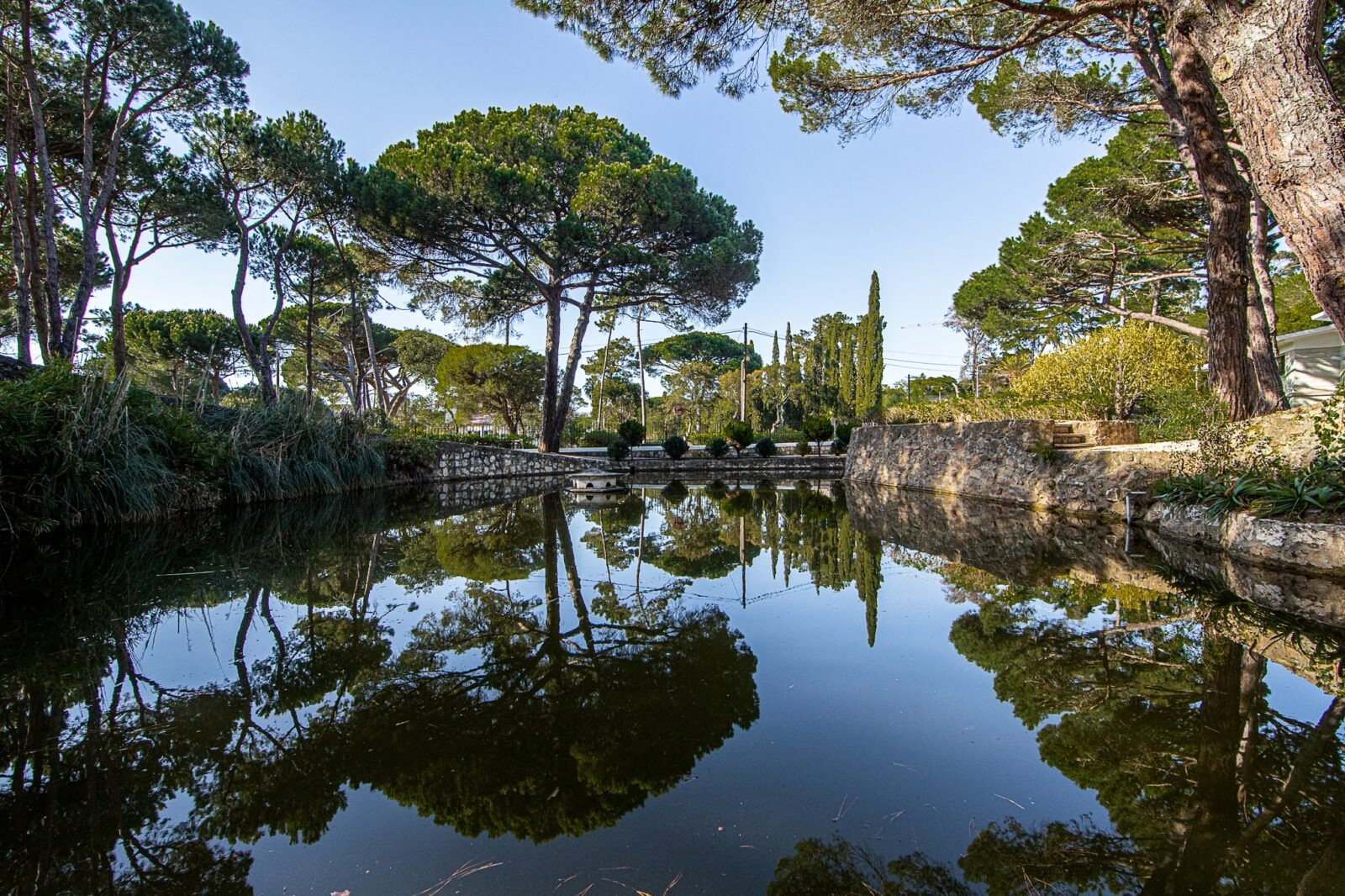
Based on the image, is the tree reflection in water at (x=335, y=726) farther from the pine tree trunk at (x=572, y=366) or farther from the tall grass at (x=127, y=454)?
the pine tree trunk at (x=572, y=366)

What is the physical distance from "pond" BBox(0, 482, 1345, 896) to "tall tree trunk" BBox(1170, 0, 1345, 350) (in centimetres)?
194

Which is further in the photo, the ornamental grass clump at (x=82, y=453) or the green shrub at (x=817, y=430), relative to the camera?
the green shrub at (x=817, y=430)

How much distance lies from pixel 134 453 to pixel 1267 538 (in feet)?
32.8

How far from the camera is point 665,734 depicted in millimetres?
1973

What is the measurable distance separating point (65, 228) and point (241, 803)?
51.7 ft

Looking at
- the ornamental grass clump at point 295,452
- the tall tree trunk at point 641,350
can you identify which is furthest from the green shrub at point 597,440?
the ornamental grass clump at point 295,452

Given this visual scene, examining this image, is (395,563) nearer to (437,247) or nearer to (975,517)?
(975,517)

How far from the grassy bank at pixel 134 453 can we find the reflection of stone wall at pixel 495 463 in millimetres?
3956

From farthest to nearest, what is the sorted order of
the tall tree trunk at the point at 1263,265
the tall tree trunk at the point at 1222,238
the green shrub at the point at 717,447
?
the green shrub at the point at 717,447, the tall tree trunk at the point at 1263,265, the tall tree trunk at the point at 1222,238

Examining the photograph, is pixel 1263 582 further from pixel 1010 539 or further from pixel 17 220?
pixel 17 220

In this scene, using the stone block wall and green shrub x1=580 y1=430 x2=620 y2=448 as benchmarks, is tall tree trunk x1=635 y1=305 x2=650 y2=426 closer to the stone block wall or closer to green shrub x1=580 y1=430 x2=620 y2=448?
green shrub x1=580 y1=430 x2=620 y2=448

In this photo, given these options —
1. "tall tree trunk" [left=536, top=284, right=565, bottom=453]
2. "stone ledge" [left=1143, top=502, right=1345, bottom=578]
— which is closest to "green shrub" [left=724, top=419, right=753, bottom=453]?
"tall tree trunk" [left=536, top=284, right=565, bottom=453]

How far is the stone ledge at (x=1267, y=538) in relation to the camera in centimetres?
374

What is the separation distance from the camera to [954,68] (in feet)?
21.3
